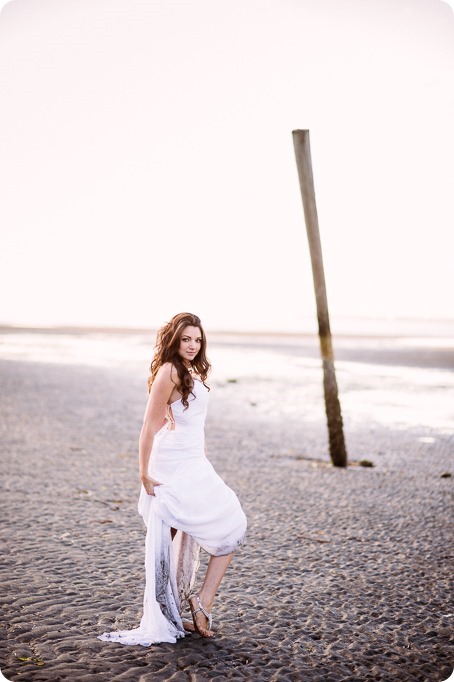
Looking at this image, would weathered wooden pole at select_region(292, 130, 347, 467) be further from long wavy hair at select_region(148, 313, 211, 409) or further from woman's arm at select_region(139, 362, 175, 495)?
woman's arm at select_region(139, 362, 175, 495)

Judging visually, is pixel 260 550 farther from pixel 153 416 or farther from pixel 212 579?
pixel 153 416

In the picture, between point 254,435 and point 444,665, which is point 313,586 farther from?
point 254,435

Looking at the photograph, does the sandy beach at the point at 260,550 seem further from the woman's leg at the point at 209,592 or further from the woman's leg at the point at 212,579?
the woman's leg at the point at 212,579

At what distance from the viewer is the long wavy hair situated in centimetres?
393

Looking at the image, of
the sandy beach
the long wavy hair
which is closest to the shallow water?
the sandy beach

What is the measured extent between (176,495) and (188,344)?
97 centimetres

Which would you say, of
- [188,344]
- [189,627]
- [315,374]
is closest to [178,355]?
[188,344]

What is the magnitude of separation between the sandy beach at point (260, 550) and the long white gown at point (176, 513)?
0.09m

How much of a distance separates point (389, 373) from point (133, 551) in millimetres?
18400

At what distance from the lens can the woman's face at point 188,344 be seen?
4.05 m

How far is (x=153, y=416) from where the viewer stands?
152 inches

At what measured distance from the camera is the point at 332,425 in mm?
9000

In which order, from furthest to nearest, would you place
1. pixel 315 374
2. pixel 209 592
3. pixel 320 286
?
pixel 315 374, pixel 320 286, pixel 209 592

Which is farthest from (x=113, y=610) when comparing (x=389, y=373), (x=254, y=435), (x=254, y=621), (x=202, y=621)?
(x=389, y=373)
